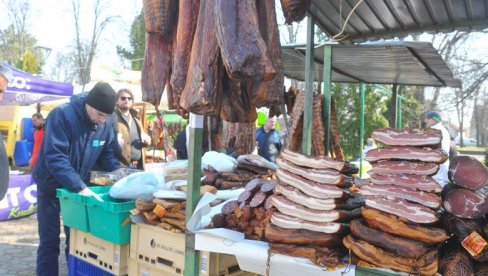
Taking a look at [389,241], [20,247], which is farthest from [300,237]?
[20,247]

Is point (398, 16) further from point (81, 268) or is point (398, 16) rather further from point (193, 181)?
point (81, 268)

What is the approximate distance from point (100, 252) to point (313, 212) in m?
2.04

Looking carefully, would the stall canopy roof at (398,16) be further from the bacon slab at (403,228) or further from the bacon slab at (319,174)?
the bacon slab at (403,228)

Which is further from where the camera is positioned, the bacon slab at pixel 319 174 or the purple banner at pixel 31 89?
the purple banner at pixel 31 89

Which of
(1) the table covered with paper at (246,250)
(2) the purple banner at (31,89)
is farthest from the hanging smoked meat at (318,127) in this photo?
(2) the purple banner at (31,89)

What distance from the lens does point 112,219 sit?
311 cm

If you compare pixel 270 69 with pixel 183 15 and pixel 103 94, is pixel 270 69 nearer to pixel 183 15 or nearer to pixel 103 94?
pixel 183 15

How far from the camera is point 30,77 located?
8891mm

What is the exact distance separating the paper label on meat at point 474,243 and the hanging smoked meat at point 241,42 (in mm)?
1220

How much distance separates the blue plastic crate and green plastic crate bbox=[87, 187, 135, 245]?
0.40 meters

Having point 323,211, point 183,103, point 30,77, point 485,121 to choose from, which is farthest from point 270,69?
point 485,121

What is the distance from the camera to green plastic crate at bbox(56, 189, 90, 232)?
3.38 m

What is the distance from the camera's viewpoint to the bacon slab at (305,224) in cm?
206

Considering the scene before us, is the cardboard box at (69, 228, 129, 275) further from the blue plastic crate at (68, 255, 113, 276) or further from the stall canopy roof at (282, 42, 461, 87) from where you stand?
the stall canopy roof at (282, 42, 461, 87)
